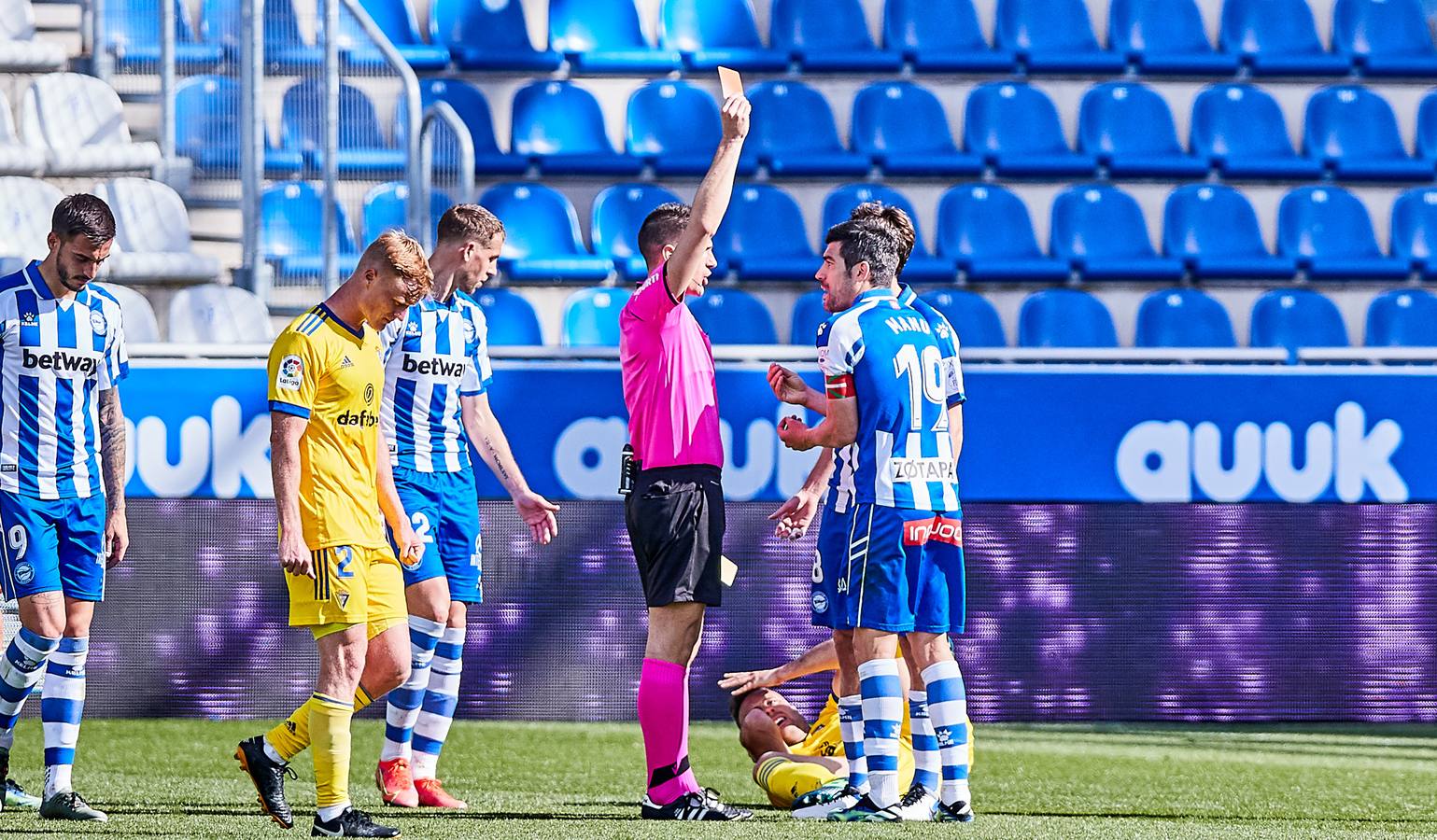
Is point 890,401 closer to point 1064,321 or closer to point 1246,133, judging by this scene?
point 1064,321

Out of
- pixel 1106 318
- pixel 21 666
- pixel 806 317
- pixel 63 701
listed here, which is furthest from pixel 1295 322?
pixel 21 666

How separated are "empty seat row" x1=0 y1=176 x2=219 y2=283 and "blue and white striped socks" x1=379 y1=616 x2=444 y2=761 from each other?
4.21 metres

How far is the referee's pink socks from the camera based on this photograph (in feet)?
18.1

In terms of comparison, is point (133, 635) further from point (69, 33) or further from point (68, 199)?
point (69, 33)

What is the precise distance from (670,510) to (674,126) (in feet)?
23.4

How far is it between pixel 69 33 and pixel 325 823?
769 cm

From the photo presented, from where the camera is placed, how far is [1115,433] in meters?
8.09

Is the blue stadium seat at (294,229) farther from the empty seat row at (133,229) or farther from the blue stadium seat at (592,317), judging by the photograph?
the blue stadium seat at (592,317)

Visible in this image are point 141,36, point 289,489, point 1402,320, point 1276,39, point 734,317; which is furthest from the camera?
point 1276,39

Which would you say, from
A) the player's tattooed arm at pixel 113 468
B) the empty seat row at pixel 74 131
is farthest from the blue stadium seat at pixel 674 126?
the player's tattooed arm at pixel 113 468

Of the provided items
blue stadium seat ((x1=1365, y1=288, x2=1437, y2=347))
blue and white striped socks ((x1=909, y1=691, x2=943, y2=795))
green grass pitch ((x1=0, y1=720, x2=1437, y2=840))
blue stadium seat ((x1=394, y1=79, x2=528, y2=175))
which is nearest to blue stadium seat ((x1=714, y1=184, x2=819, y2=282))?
blue stadium seat ((x1=394, y1=79, x2=528, y2=175))

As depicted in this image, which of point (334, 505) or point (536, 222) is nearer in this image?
point (334, 505)

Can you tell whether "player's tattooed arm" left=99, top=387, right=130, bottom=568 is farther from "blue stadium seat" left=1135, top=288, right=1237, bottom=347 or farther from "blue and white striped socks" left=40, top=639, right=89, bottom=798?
"blue stadium seat" left=1135, top=288, right=1237, bottom=347

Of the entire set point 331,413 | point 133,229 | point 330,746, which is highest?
point 133,229
